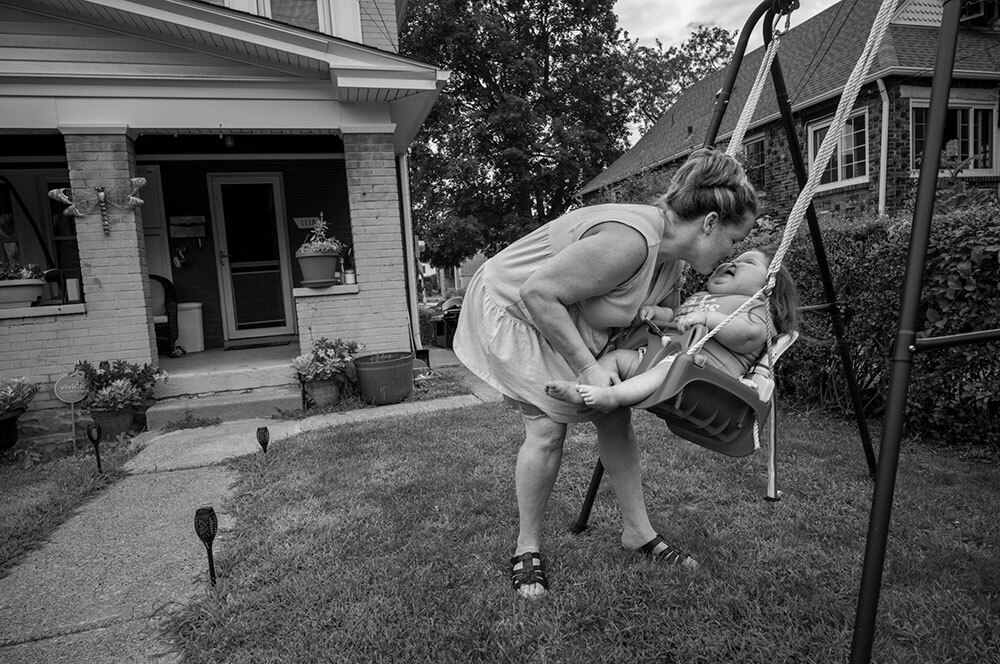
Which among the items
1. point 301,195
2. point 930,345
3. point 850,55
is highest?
point 850,55

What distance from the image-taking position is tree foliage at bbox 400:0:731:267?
18.2 metres

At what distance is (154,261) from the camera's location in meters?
7.03

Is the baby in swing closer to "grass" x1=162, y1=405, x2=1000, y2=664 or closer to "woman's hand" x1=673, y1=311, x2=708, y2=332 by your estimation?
"woman's hand" x1=673, y1=311, x2=708, y2=332

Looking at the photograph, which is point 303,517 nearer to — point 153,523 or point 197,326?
point 153,523

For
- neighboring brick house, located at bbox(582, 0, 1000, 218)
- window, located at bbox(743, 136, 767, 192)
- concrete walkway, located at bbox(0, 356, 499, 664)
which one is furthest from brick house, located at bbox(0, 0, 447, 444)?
window, located at bbox(743, 136, 767, 192)

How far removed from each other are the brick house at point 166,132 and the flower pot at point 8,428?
0.45m

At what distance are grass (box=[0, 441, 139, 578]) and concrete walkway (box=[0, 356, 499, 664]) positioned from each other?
0.25ft

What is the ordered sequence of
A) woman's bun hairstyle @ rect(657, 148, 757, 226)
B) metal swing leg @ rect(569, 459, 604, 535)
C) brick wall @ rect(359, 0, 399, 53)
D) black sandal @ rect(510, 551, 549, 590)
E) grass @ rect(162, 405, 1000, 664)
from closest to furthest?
woman's bun hairstyle @ rect(657, 148, 757, 226) < grass @ rect(162, 405, 1000, 664) < black sandal @ rect(510, 551, 549, 590) < metal swing leg @ rect(569, 459, 604, 535) < brick wall @ rect(359, 0, 399, 53)

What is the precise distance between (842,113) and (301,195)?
684cm

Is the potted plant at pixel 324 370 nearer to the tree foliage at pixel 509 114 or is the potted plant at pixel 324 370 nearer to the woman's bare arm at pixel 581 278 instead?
the woman's bare arm at pixel 581 278

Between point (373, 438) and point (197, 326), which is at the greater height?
point (197, 326)

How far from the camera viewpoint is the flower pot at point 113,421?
481 cm

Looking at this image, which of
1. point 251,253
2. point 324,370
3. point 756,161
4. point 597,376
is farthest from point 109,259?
point 756,161

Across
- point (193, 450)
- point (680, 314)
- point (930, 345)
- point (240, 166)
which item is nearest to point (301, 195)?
point (240, 166)
